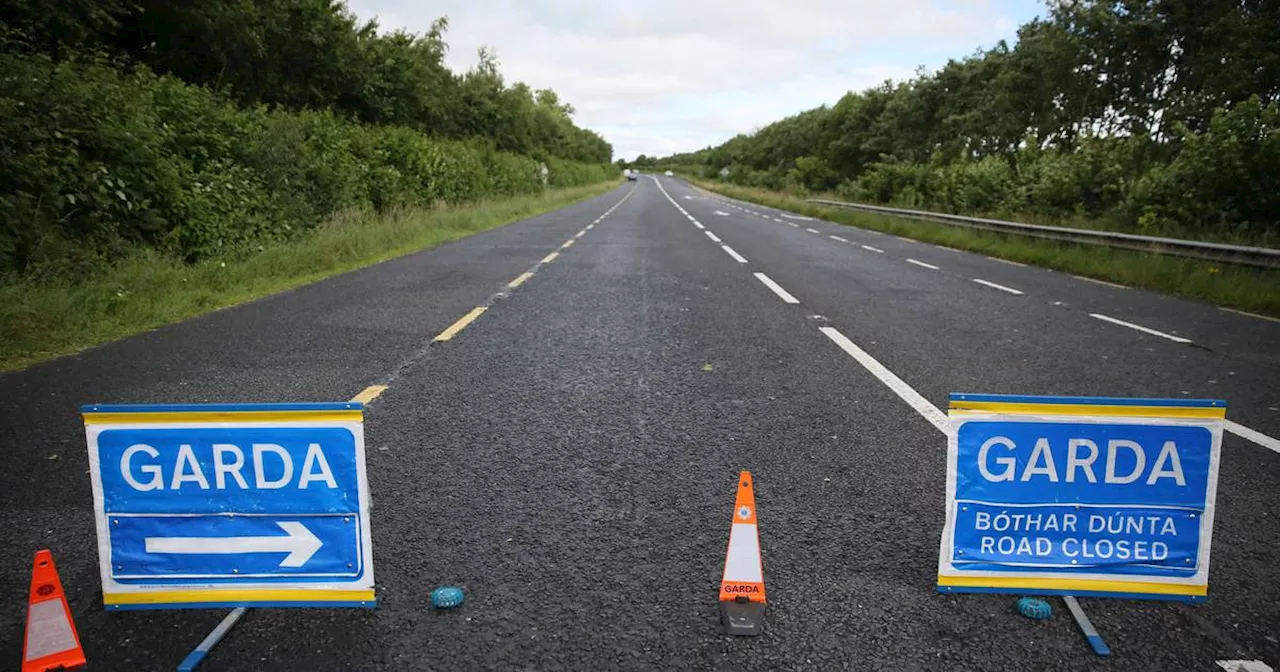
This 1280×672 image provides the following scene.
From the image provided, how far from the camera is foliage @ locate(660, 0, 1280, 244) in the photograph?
1360cm

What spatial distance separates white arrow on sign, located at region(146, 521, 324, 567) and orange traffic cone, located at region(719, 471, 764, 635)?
4.77ft

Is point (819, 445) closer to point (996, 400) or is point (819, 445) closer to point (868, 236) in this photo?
point (996, 400)

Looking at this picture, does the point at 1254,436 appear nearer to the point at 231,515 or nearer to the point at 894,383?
the point at 894,383

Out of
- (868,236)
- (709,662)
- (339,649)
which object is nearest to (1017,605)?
(709,662)

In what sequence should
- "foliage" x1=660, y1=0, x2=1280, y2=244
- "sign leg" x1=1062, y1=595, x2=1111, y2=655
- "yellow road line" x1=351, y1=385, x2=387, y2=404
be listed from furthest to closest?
"foliage" x1=660, y1=0, x2=1280, y2=244
"yellow road line" x1=351, y1=385, x2=387, y2=404
"sign leg" x1=1062, y1=595, x2=1111, y2=655

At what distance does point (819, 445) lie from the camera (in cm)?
400

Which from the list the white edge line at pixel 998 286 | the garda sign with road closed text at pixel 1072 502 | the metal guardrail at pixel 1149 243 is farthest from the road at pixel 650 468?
the metal guardrail at pixel 1149 243

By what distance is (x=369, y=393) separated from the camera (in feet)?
16.0

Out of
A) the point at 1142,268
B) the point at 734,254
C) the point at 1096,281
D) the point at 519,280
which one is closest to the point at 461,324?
the point at 519,280

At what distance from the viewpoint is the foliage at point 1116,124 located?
13.6 metres

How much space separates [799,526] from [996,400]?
3.25ft

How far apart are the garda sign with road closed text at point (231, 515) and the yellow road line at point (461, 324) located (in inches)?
170

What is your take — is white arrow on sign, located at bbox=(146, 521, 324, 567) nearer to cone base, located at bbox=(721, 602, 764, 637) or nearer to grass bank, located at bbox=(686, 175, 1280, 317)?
cone base, located at bbox=(721, 602, 764, 637)

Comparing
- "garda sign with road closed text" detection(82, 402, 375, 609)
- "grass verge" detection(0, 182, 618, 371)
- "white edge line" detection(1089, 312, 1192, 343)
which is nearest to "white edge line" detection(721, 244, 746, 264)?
"white edge line" detection(1089, 312, 1192, 343)
